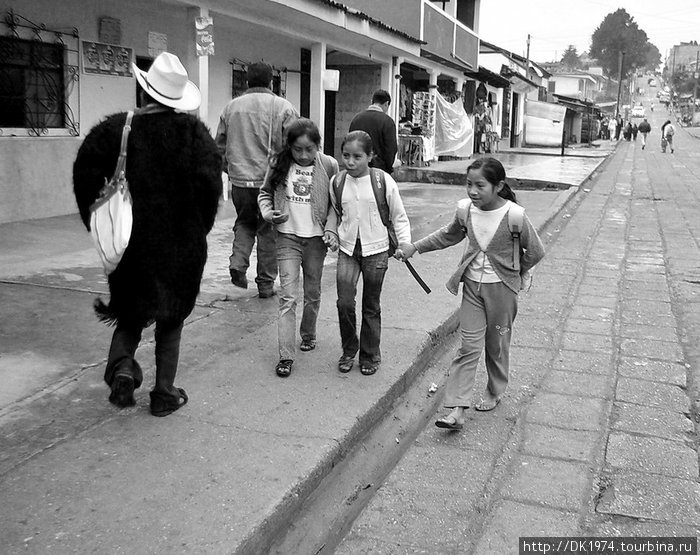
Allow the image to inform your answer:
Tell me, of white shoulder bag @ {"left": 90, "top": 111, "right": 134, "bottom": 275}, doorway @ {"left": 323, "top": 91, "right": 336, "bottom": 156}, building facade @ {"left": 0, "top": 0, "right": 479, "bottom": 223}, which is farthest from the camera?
doorway @ {"left": 323, "top": 91, "right": 336, "bottom": 156}

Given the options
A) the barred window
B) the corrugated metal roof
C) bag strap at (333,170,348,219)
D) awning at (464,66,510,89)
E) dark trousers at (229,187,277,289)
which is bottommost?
dark trousers at (229,187,277,289)

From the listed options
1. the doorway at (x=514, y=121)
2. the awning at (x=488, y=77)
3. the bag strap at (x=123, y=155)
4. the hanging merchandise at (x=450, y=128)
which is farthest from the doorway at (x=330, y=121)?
the doorway at (x=514, y=121)

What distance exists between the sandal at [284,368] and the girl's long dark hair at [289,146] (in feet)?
3.38

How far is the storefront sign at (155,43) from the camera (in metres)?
10.4

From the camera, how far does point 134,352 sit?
374 centimetres

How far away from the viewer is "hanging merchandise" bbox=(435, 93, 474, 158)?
23188 mm

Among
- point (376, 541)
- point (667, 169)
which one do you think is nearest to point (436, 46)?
point (667, 169)

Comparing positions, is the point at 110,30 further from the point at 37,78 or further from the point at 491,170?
the point at 491,170

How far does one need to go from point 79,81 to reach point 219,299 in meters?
4.65

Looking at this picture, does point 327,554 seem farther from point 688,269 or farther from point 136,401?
point 688,269

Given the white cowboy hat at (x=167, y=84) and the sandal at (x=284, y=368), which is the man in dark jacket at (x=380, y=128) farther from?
the white cowboy hat at (x=167, y=84)

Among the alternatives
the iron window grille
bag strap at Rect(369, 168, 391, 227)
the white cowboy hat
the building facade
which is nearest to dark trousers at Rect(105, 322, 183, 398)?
the white cowboy hat

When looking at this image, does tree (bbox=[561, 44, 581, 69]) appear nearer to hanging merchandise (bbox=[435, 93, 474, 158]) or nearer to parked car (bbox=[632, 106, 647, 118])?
parked car (bbox=[632, 106, 647, 118])

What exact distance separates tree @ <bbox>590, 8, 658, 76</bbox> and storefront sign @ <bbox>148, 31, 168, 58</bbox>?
124846 mm
